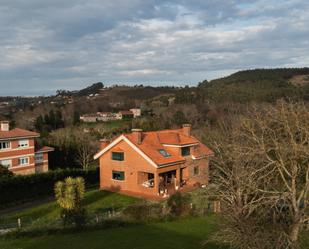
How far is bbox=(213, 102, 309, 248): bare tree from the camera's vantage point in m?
10.7

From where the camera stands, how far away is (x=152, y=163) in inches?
1303

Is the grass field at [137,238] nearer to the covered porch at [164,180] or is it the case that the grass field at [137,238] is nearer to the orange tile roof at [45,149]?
the covered porch at [164,180]

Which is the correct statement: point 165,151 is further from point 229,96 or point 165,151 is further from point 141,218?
point 229,96

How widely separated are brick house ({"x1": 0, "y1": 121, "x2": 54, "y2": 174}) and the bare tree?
98.7ft

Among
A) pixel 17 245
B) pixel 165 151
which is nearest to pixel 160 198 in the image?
pixel 165 151

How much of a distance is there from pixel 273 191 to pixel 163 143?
76.8 ft

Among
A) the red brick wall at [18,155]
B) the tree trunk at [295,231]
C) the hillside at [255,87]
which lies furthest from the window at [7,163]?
the hillside at [255,87]

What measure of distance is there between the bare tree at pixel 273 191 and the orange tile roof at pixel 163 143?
16.7 metres

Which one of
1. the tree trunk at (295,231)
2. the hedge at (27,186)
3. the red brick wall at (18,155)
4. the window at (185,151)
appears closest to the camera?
the tree trunk at (295,231)

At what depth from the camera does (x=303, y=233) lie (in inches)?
530

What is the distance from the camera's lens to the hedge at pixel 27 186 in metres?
32.1

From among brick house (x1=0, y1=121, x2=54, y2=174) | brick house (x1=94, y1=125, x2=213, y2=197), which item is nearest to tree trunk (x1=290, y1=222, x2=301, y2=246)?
brick house (x1=94, y1=125, x2=213, y2=197)

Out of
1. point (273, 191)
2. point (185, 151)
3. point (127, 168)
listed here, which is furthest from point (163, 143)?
point (273, 191)

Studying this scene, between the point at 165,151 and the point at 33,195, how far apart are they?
42.7ft
